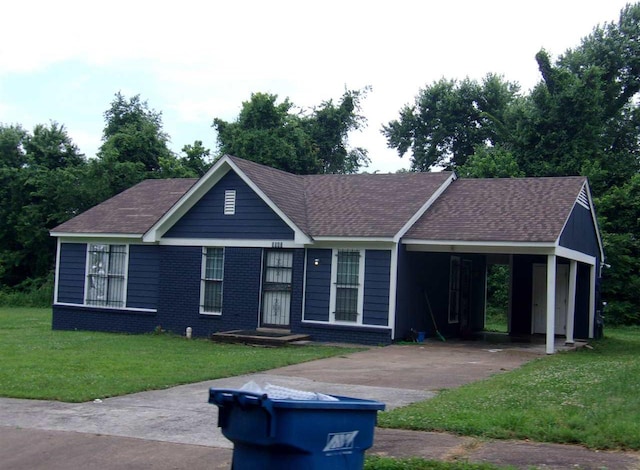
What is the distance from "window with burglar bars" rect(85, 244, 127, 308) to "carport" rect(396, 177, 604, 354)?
8413 mm

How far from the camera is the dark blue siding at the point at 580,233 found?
19.3 m

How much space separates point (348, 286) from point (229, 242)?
11.6 feet

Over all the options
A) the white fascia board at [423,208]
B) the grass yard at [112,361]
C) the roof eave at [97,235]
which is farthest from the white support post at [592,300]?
the roof eave at [97,235]

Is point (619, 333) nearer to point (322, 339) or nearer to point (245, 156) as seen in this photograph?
point (322, 339)

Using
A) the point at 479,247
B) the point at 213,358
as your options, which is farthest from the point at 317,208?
the point at 213,358

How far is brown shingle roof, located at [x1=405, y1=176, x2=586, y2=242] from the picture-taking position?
59.9ft

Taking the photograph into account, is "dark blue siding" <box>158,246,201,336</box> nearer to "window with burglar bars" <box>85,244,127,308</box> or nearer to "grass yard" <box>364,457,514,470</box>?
"window with burglar bars" <box>85,244,127,308</box>

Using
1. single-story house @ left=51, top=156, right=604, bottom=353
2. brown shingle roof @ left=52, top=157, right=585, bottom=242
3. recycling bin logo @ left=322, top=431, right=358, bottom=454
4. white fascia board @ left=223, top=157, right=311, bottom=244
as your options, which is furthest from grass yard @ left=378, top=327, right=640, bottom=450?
white fascia board @ left=223, top=157, right=311, bottom=244

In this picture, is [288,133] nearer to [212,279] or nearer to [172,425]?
[212,279]

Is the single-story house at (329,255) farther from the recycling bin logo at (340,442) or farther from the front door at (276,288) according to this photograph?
the recycling bin logo at (340,442)

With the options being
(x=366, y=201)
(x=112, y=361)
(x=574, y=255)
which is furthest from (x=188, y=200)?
(x=574, y=255)

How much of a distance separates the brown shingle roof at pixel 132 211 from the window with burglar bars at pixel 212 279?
2196mm

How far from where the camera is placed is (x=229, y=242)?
68.3ft

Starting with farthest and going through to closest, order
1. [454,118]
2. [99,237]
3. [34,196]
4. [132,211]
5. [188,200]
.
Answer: [454,118]
[34,196]
[132,211]
[99,237]
[188,200]
